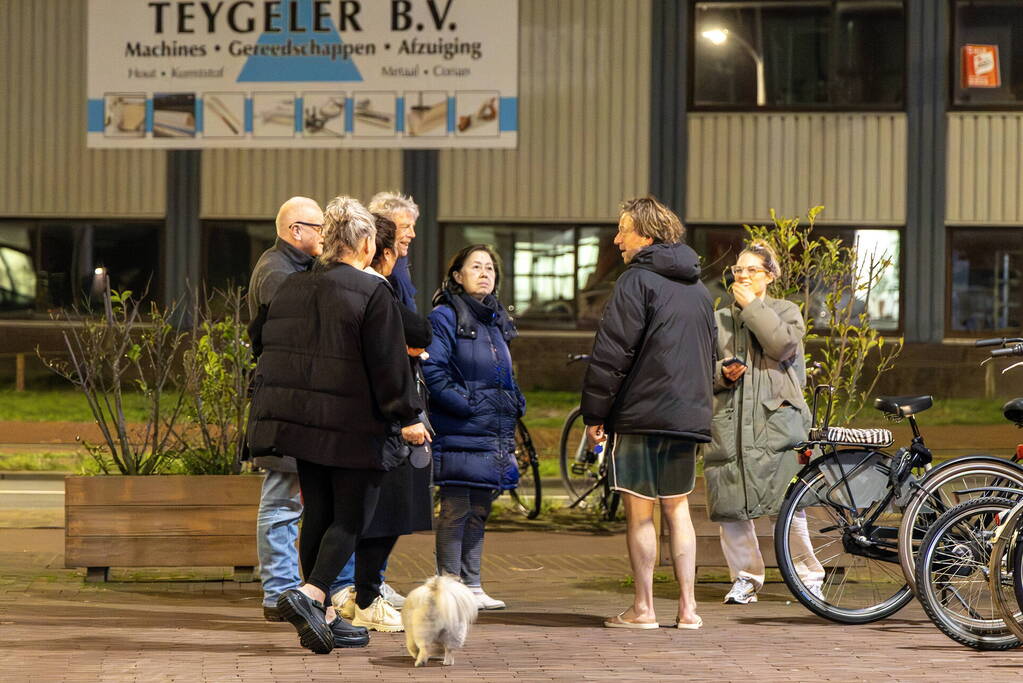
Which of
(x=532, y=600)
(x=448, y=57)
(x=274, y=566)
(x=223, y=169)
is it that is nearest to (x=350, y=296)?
(x=274, y=566)

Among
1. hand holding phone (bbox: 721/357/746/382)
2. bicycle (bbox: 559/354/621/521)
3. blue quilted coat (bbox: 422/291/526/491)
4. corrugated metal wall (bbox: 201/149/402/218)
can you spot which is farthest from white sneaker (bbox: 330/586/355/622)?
corrugated metal wall (bbox: 201/149/402/218)

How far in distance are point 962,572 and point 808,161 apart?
15.4 m

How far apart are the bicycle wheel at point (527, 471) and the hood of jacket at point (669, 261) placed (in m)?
4.43

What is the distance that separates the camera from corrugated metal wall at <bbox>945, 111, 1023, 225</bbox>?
21.2 metres

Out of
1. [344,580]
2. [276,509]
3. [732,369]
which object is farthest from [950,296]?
[276,509]

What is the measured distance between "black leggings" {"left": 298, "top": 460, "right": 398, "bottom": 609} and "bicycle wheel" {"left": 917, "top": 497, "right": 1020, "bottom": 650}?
239cm

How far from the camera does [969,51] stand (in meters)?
21.5

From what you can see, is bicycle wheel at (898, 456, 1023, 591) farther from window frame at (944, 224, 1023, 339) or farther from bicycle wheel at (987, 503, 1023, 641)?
window frame at (944, 224, 1023, 339)

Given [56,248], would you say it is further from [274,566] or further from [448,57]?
[274,566]

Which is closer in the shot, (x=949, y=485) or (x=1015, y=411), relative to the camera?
(x=1015, y=411)

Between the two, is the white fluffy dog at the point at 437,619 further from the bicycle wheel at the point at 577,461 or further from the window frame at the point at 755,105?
the window frame at the point at 755,105

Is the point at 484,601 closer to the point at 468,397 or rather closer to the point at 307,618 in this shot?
the point at 468,397

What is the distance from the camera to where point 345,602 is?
6938mm

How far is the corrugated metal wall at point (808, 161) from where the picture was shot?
21.3 meters
